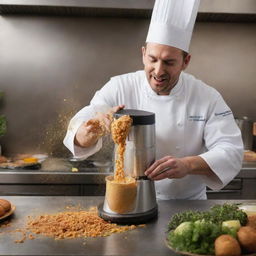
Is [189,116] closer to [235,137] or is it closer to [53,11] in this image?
[235,137]

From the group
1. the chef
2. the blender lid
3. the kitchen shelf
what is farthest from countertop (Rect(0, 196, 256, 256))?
Answer: the kitchen shelf

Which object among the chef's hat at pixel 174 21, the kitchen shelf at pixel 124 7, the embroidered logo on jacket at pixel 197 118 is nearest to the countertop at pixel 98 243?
the embroidered logo on jacket at pixel 197 118

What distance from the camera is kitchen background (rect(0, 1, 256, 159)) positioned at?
3.86 m

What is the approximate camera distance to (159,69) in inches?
82.9

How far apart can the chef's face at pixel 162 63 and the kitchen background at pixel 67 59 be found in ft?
5.67

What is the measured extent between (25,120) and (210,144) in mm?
2156

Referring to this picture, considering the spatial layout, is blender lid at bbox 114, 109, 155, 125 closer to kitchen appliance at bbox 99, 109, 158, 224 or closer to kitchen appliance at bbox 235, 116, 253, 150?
kitchen appliance at bbox 99, 109, 158, 224

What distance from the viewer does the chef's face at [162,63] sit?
2113mm

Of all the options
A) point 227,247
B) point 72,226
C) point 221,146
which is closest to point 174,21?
point 221,146

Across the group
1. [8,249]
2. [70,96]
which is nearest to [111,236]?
[8,249]

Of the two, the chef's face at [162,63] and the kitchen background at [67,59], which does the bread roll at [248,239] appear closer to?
the chef's face at [162,63]

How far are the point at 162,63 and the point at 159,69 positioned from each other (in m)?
0.04

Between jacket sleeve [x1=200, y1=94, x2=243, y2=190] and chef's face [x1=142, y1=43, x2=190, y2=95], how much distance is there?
37 centimetres

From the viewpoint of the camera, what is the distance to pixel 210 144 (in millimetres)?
2330
